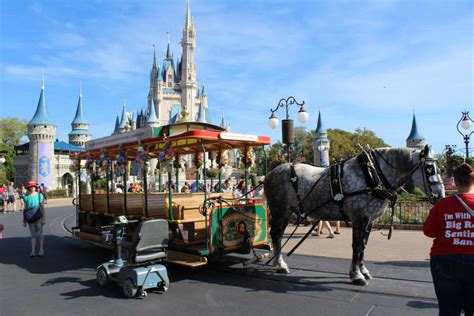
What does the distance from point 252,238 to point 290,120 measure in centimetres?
566

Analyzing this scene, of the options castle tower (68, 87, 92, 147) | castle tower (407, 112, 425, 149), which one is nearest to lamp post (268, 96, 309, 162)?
castle tower (407, 112, 425, 149)

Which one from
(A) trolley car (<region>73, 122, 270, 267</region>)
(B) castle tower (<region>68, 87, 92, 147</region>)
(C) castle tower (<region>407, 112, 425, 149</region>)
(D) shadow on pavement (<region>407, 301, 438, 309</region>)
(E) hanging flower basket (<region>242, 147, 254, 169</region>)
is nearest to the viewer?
(D) shadow on pavement (<region>407, 301, 438, 309</region>)

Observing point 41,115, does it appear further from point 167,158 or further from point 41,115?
point 167,158

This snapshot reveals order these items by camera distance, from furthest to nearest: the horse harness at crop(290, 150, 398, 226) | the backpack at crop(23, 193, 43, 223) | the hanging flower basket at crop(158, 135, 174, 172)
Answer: the backpack at crop(23, 193, 43, 223), the hanging flower basket at crop(158, 135, 174, 172), the horse harness at crop(290, 150, 398, 226)

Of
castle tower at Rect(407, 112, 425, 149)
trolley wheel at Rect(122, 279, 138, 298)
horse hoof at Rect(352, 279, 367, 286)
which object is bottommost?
horse hoof at Rect(352, 279, 367, 286)

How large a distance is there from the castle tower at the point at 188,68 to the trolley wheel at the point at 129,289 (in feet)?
316

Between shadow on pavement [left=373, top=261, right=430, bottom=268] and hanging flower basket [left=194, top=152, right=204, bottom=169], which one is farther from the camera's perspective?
hanging flower basket [left=194, top=152, right=204, bottom=169]

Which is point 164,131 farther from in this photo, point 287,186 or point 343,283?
point 343,283

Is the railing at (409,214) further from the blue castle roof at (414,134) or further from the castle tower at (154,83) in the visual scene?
the castle tower at (154,83)

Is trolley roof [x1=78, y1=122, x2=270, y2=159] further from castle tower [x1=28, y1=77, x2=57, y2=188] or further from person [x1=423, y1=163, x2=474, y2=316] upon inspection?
castle tower [x1=28, y1=77, x2=57, y2=188]

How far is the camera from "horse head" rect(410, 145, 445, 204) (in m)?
5.55

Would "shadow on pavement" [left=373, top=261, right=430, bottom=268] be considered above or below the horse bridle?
below

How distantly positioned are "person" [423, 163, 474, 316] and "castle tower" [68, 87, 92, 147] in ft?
271

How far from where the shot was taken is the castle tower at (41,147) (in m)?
55.0
